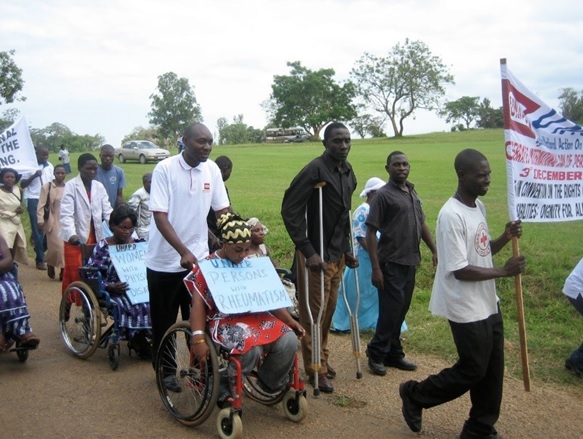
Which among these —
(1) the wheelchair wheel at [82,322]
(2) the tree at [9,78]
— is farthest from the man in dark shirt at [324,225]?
(2) the tree at [9,78]

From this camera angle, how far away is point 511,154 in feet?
16.0

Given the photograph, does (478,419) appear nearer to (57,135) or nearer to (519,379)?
(519,379)

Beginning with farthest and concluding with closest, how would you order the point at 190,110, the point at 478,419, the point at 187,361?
the point at 190,110 → the point at 187,361 → the point at 478,419

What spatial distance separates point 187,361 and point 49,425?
3.61 ft

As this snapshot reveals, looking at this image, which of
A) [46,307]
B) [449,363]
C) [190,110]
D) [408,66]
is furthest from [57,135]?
[449,363]

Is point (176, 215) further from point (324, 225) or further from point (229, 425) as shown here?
point (229, 425)

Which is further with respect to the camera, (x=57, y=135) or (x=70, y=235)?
(x=57, y=135)

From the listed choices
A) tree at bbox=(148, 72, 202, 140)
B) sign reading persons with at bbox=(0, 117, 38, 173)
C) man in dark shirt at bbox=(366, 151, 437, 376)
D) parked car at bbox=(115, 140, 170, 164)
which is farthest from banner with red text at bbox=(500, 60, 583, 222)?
tree at bbox=(148, 72, 202, 140)

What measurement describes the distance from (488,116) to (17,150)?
3066 inches

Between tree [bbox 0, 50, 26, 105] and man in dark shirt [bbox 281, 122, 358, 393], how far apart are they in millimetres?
22655

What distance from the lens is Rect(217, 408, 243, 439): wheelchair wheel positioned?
4.44 meters

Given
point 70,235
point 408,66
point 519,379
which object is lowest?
point 519,379

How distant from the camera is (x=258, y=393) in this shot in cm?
521

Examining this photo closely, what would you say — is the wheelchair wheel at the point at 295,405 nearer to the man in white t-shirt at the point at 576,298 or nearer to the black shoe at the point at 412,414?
the black shoe at the point at 412,414
